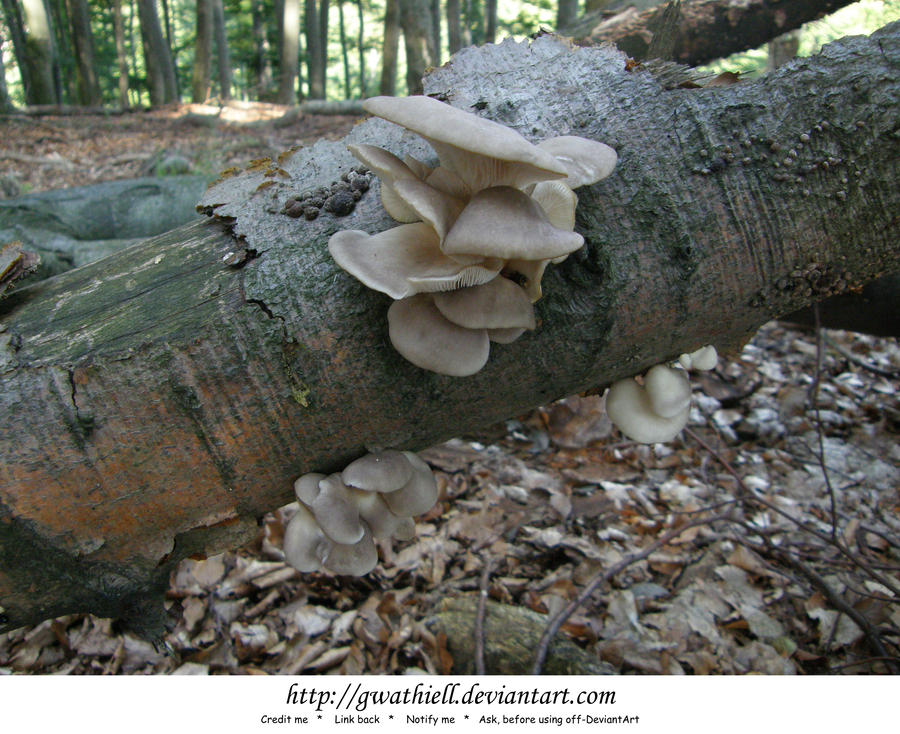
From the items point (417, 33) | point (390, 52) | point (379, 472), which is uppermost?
point (417, 33)

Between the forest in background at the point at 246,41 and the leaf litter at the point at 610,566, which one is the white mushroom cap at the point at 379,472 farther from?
the forest in background at the point at 246,41

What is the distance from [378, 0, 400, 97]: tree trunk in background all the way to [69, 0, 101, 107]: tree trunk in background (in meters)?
9.41

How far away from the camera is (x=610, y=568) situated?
2895mm

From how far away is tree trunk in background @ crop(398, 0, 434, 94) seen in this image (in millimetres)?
9938

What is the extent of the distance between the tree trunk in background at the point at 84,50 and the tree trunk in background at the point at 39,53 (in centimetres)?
296

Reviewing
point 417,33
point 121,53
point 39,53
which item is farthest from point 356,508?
point 121,53

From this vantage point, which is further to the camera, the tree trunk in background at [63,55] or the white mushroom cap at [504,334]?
the tree trunk in background at [63,55]

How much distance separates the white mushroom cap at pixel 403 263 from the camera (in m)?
1.25

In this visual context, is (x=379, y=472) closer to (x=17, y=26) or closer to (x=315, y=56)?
(x=315, y=56)

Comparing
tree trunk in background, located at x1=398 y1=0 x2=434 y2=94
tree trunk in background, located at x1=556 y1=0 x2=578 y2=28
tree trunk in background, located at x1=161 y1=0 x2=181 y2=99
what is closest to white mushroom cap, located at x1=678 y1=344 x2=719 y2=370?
tree trunk in background, located at x1=398 y1=0 x2=434 y2=94

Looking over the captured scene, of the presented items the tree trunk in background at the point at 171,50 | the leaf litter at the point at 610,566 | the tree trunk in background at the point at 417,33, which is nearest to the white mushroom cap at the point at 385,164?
the leaf litter at the point at 610,566

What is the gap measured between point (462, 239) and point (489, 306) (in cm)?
18

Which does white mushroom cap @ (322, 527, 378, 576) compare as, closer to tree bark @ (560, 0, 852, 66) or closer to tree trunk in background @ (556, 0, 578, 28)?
tree bark @ (560, 0, 852, 66)
